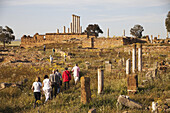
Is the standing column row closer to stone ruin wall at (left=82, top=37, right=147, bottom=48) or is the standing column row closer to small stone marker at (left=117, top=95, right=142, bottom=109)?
stone ruin wall at (left=82, top=37, right=147, bottom=48)

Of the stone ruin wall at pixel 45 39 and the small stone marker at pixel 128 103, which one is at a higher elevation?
the stone ruin wall at pixel 45 39

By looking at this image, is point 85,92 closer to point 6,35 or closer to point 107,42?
point 107,42

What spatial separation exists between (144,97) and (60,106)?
3.40 m

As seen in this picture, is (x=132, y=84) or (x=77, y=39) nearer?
(x=132, y=84)

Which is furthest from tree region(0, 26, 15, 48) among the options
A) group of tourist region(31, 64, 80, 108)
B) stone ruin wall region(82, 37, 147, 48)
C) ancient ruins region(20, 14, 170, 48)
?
group of tourist region(31, 64, 80, 108)

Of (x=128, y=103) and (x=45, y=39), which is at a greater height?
(x=45, y=39)

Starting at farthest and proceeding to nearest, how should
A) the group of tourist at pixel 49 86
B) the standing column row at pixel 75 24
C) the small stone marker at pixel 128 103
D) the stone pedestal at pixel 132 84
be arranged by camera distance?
the standing column row at pixel 75 24 < the stone pedestal at pixel 132 84 < the group of tourist at pixel 49 86 < the small stone marker at pixel 128 103

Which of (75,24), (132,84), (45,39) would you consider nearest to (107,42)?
(45,39)

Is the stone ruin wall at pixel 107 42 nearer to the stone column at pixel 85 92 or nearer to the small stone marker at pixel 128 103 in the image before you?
the stone column at pixel 85 92

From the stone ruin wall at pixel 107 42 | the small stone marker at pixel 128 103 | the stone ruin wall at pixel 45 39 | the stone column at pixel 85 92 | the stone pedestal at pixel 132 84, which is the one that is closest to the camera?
the small stone marker at pixel 128 103

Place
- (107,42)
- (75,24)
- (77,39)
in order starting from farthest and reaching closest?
(75,24) < (77,39) < (107,42)

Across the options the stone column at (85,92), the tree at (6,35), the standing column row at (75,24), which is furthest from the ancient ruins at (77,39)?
the stone column at (85,92)

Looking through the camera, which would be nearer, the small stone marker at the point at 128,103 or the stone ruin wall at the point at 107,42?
the small stone marker at the point at 128,103

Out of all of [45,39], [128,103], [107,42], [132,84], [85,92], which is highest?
[45,39]
